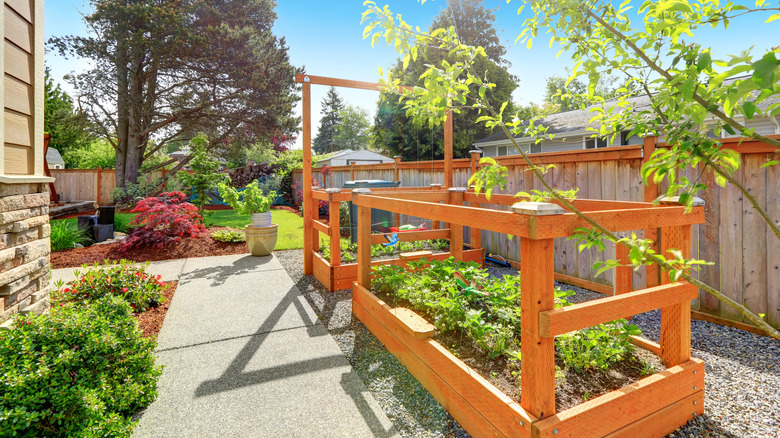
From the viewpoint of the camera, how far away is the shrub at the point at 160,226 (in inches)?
237

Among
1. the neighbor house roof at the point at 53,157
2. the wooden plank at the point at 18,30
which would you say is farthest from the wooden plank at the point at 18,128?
the neighbor house roof at the point at 53,157

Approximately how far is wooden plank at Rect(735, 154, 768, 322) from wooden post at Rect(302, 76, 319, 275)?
4.00m

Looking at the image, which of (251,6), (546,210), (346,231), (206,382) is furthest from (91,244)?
(251,6)

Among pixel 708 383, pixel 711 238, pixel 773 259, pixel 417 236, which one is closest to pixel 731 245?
pixel 711 238

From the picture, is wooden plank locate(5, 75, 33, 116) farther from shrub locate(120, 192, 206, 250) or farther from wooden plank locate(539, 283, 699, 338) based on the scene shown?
shrub locate(120, 192, 206, 250)

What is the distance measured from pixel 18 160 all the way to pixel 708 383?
4324mm

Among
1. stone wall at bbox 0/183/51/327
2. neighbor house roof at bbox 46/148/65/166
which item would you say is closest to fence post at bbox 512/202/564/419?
stone wall at bbox 0/183/51/327

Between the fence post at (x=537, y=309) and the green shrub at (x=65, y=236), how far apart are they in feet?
23.7

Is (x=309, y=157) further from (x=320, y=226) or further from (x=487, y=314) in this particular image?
(x=487, y=314)

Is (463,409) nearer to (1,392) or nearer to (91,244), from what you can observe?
(1,392)

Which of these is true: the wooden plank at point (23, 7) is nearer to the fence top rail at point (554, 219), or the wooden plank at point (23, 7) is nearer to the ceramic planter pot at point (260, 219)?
the fence top rail at point (554, 219)

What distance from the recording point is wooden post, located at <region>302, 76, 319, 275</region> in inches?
173

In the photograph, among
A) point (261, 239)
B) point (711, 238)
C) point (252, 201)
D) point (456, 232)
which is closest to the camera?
point (711, 238)

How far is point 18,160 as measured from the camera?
7.77ft
